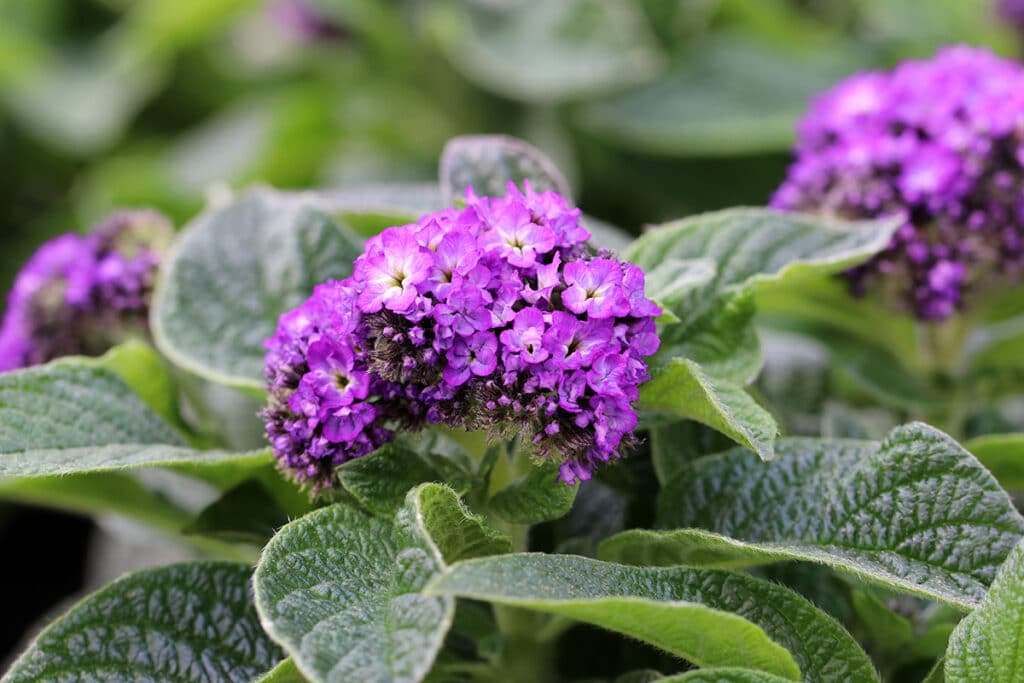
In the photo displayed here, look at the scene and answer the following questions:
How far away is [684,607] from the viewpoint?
81 cm

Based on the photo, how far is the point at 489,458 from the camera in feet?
3.42

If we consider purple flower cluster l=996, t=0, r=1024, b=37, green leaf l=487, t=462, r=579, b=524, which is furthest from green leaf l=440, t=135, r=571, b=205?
purple flower cluster l=996, t=0, r=1024, b=37

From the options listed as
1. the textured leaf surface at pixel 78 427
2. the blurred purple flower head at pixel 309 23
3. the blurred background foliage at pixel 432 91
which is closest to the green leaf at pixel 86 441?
the textured leaf surface at pixel 78 427

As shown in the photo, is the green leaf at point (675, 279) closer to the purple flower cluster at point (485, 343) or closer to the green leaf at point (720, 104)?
the purple flower cluster at point (485, 343)

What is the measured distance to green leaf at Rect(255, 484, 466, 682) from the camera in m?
0.79

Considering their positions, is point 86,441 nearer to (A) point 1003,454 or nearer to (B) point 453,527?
(B) point 453,527

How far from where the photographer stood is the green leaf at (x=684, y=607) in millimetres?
802

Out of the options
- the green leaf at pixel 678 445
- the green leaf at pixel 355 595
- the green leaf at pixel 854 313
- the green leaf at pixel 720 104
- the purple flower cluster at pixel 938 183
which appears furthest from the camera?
the green leaf at pixel 720 104

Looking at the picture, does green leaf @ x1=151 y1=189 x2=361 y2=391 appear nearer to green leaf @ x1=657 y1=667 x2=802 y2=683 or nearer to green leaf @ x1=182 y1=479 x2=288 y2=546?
green leaf @ x1=182 y1=479 x2=288 y2=546

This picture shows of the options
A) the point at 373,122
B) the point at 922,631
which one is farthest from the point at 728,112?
the point at 922,631

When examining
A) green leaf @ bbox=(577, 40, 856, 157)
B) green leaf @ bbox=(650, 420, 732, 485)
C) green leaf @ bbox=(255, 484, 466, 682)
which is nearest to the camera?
green leaf @ bbox=(255, 484, 466, 682)

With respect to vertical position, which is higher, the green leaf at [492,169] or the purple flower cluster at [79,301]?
the green leaf at [492,169]

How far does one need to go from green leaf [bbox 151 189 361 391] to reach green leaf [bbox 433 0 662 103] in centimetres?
102

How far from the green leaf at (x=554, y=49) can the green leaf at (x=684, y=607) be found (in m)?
1.48
